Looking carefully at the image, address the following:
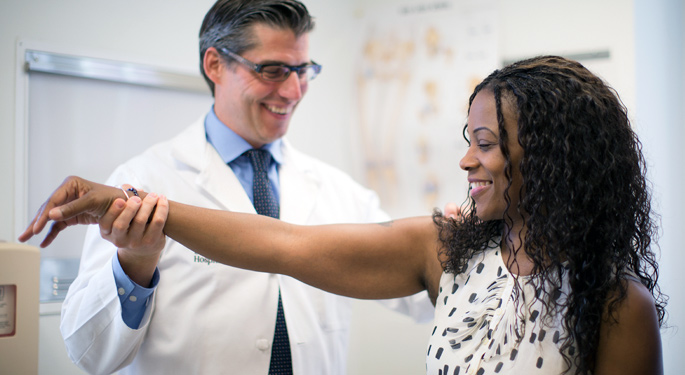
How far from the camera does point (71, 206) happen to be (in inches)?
40.1

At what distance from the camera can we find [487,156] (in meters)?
1.08

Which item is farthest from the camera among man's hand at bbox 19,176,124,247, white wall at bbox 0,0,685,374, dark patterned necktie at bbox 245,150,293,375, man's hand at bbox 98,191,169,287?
white wall at bbox 0,0,685,374

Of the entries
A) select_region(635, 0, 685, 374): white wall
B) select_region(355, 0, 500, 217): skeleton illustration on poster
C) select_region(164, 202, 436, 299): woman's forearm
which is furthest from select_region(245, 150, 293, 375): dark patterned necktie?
select_region(635, 0, 685, 374): white wall

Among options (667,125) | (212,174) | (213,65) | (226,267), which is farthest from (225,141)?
(667,125)

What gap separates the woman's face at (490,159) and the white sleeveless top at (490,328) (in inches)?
5.0

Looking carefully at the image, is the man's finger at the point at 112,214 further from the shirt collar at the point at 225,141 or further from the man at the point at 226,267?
the shirt collar at the point at 225,141

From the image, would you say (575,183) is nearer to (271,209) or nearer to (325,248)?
(325,248)

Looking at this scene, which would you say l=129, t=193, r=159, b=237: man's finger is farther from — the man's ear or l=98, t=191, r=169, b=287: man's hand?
the man's ear

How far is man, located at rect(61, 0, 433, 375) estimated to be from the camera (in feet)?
4.47

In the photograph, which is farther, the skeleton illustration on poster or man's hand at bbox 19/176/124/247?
the skeleton illustration on poster

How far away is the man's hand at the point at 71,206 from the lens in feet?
3.24

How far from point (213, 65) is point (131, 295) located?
2.50 feet

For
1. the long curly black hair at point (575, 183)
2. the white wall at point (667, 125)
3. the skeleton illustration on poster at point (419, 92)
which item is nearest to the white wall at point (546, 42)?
the white wall at point (667, 125)

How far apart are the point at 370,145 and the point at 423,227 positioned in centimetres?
162
